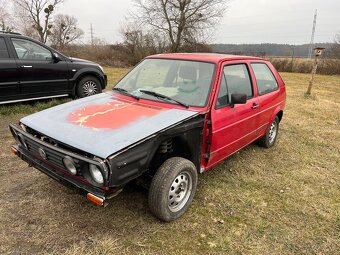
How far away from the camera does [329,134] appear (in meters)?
6.81

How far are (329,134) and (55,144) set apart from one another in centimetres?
619

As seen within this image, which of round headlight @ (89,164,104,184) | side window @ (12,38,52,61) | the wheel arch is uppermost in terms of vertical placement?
side window @ (12,38,52,61)

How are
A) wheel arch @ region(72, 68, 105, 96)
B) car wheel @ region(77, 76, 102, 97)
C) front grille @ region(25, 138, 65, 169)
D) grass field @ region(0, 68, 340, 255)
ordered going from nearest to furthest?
front grille @ region(25, 138, 65, 169), grass field @ region(0, 68, 340, 255), wheel arch @ region(72, 68, 105, 96), car wheel @ region(77, 76, 102, 97)

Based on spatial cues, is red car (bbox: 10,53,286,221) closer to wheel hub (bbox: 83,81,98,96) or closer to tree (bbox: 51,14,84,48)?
wheel hub (bbox: 83,81,98,96)

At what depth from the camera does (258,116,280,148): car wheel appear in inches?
211

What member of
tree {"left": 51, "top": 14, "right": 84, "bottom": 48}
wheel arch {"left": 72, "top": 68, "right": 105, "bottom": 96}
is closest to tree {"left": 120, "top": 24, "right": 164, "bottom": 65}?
tree {"left": 51, "top": 14, "right": 84, "bottom": 48}

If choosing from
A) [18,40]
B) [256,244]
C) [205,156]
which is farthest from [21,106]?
[256,244]

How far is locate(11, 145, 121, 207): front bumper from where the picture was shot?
256cm

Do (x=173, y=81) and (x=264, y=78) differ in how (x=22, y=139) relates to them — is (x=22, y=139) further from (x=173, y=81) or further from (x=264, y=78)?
(x=264, y=78)

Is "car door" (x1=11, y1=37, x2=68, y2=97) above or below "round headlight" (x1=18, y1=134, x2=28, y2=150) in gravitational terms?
above

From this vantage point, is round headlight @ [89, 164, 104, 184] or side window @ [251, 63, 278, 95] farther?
side window @ [251, 63, 278, 95]

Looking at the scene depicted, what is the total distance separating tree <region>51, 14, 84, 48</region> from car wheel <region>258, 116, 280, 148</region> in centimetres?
2882

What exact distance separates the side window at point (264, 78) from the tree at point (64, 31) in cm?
2882

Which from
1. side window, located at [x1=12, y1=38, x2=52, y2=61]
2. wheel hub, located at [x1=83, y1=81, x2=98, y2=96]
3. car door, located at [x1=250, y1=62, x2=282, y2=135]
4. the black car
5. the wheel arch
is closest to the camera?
car door, located at [x1=250, y1=62, x2=282, y2=135]
